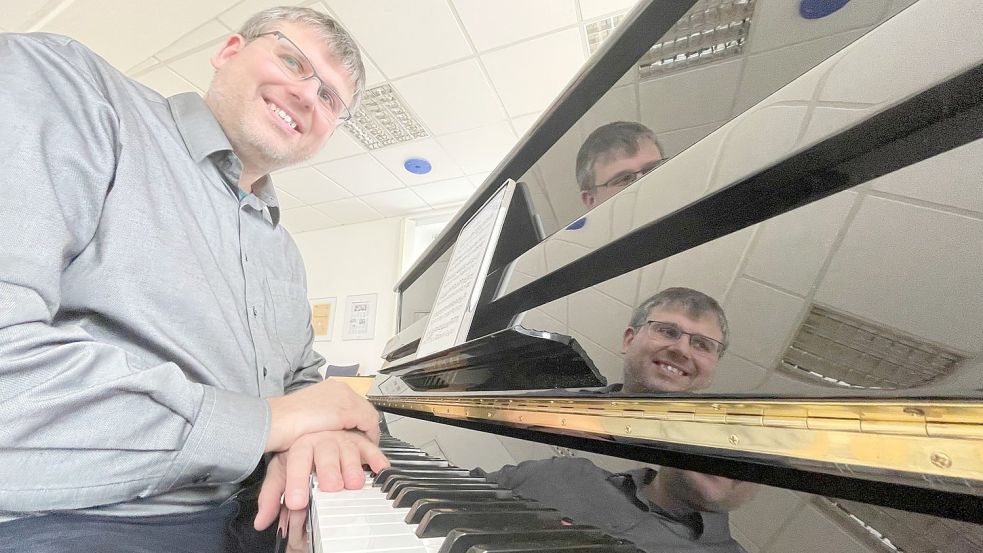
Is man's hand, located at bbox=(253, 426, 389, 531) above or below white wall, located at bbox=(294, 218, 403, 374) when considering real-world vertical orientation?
below

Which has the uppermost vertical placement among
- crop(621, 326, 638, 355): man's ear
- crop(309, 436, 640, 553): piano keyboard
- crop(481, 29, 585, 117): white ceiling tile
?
crop(481, 29, 585, 117): white ceiling tile

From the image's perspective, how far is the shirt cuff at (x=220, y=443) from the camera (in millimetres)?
565

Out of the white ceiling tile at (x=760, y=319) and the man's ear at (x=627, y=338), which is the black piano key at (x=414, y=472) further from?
the white ceiling tile at (x=760, y=319)

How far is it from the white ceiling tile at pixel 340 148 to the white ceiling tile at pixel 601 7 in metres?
2.01

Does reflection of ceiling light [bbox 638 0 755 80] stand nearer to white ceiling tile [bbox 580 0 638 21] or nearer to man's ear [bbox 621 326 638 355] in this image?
man's ear [bbox 621 326 638 355]

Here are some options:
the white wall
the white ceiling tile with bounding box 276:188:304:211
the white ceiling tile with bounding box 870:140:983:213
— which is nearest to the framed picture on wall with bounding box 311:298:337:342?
the white wall

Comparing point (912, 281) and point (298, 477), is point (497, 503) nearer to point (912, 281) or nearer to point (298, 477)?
point (298, 477)

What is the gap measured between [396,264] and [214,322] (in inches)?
163

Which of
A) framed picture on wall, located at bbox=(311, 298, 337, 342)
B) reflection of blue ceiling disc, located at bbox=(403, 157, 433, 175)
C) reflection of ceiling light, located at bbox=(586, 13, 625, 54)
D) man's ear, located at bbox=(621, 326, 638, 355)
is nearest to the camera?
man's ear, located at bbox=(621, 326, 638, 355)

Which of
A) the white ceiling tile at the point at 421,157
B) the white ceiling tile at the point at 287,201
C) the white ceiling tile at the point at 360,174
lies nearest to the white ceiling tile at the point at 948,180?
the white ceiling tile at the point at 421,157

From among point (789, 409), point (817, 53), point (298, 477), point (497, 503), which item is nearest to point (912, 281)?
point (789, 409)

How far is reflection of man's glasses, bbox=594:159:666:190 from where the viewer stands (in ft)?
1.91

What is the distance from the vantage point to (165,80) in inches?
118

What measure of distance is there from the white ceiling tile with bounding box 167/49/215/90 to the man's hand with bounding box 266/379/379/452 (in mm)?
2844
